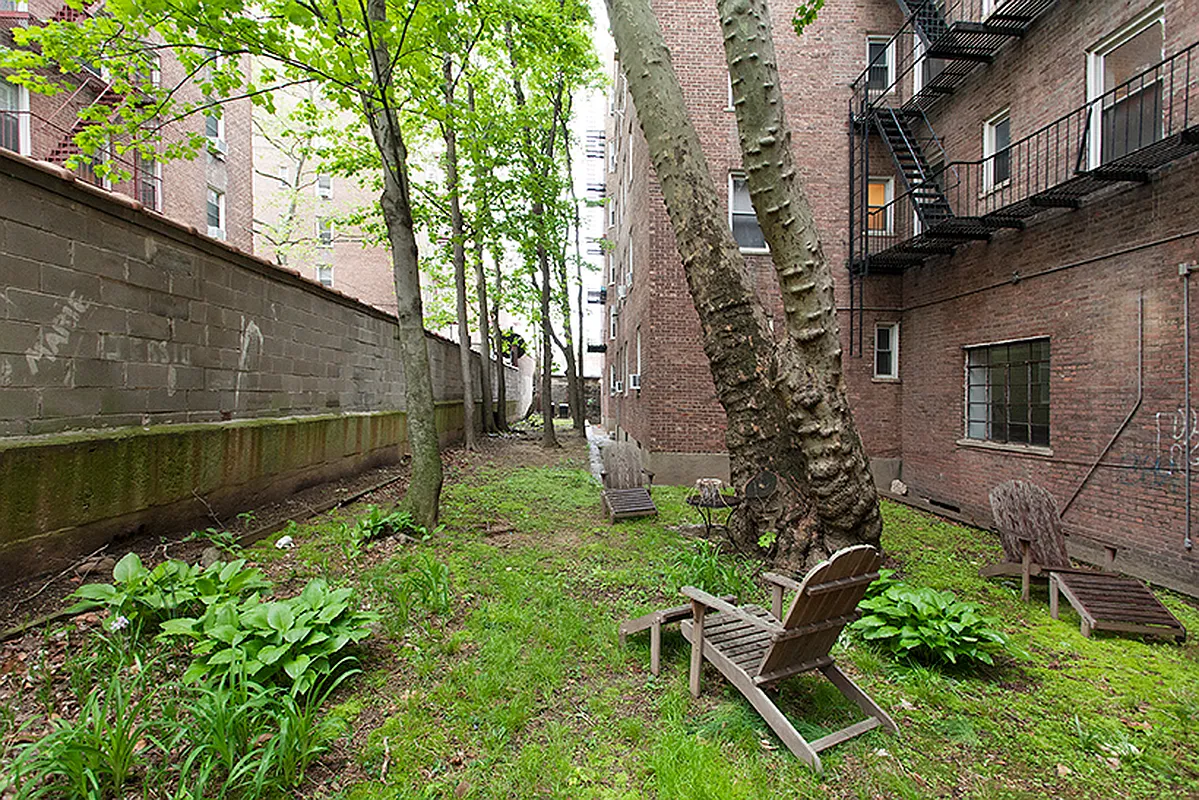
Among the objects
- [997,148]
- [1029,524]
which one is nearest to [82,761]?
[1029,524]

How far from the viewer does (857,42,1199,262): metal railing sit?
6.52 meters

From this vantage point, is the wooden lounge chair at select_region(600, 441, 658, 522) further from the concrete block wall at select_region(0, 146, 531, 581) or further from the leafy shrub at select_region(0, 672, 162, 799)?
the leafy shrub at select_region(0, 672, 162, 799)

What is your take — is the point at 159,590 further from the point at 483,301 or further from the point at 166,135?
the point at 166,135

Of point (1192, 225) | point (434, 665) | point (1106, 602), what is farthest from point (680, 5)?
point (434, 665)

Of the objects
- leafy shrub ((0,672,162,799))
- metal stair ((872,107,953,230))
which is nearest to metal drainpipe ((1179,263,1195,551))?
metal stair ((872,107,953,230))

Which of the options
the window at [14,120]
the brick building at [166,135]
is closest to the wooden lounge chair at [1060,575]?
the brick building at [166,135]

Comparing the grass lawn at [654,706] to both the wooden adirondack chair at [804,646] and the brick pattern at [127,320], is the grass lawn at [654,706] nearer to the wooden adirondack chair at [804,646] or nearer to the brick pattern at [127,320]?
the wooden adirondack chair at [804,646]

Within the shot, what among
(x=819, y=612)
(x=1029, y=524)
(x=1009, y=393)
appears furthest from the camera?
(x=1009, y=393)

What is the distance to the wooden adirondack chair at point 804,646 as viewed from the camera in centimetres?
293

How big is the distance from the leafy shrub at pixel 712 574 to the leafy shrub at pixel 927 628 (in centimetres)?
96

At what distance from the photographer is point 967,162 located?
9.18 metres

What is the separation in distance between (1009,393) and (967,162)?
384 cm

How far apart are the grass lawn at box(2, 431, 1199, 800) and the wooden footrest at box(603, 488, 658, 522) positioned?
208cm

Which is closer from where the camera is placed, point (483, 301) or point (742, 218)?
point (742, 218)
